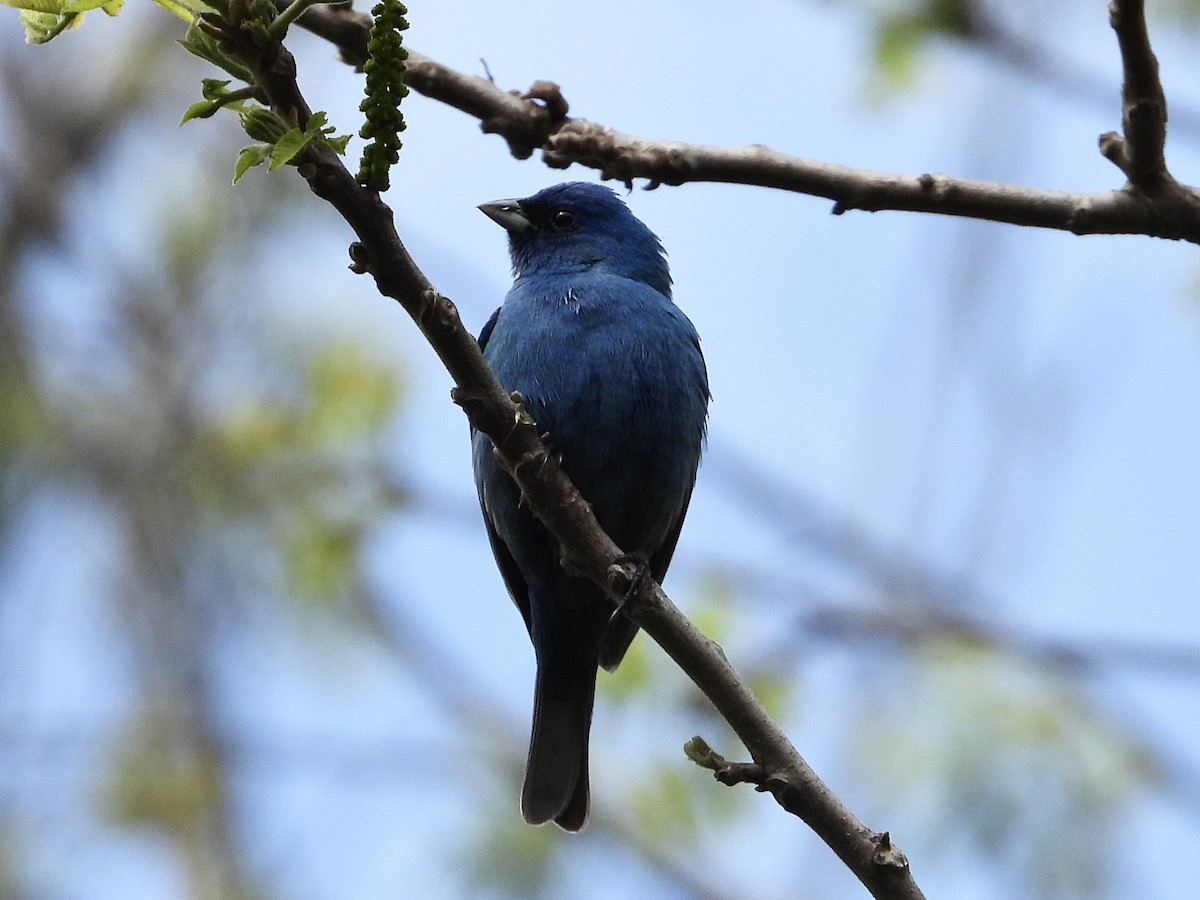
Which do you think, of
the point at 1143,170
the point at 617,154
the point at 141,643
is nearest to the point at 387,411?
the point at 141,643

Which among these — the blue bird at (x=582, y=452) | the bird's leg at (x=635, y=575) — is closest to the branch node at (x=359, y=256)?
the bird's leg at (x=635, y=575)

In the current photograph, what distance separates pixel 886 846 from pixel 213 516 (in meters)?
8.43

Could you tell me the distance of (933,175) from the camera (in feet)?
10.6

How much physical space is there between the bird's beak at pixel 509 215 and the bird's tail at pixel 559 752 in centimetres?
174

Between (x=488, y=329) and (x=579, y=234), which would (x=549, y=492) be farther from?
(x=579, y=234)

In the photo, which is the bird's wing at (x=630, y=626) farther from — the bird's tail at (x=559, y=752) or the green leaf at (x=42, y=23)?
the green leaf at (x=42, y=23)

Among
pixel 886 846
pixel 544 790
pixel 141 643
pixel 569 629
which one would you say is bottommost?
pixel 886 846

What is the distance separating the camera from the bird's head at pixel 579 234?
564 cm

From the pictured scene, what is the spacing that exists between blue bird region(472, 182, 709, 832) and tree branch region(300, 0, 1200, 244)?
1162 millimetres

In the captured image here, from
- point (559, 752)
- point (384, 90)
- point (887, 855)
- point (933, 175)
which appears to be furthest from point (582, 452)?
point (384, 90)

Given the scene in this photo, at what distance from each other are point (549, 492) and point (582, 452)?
1396mm

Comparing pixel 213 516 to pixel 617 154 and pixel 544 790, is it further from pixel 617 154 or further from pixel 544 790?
pixel 617 154

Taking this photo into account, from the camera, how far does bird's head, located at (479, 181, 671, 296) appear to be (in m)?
5.64

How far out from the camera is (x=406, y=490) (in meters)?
7.55
